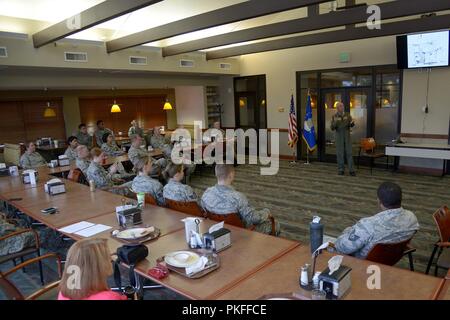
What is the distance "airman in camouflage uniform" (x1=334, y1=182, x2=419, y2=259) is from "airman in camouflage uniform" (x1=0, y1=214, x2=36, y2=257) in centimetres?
288

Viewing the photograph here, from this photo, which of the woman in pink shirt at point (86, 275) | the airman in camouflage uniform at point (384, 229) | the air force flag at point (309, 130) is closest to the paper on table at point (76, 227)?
the woman in pink shirt at point (86, 275)

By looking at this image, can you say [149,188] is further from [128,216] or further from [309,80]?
[309,80]

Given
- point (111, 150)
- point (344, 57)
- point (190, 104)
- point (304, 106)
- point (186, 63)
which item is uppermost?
point (186, 63)

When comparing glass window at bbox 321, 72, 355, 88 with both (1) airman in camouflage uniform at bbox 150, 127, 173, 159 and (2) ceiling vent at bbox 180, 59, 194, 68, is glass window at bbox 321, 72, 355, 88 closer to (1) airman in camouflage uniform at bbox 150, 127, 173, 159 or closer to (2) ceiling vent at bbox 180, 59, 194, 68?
(2) ceiling vent at bbox 180, 59, 194, 68

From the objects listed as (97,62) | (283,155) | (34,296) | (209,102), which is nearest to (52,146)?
(97,62)

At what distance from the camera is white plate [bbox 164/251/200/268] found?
2.17m

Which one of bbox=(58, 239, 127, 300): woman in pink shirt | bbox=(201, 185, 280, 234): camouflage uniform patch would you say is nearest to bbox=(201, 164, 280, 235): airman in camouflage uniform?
bbox=(201, 185, 280, 234): camouflage uniform patch

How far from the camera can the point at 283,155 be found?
1037cm

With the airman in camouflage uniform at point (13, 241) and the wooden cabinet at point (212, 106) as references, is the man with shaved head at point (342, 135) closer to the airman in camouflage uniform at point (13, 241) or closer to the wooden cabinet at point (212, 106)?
the wooden cabinet at point (212, 106)

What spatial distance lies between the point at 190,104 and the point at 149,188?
9.05m

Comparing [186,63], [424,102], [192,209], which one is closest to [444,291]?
[192,209]

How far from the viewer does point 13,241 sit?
3.27m

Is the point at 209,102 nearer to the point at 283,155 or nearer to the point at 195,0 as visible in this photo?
the point at 283,155

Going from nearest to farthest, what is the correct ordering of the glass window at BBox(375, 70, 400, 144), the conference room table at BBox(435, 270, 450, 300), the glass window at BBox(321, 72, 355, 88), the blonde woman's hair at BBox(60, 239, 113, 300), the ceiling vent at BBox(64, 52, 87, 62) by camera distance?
the blonde woman's hair at BBox(60, 239, 113, 300), the conference room table at BBox(435, 270, 450, 300), the ceiling vent at BBox(64, 52, 87, 62), the glass window at BBox(375, 70, 400, 144), the glass window at BBox(321, 72, 355, 88)
